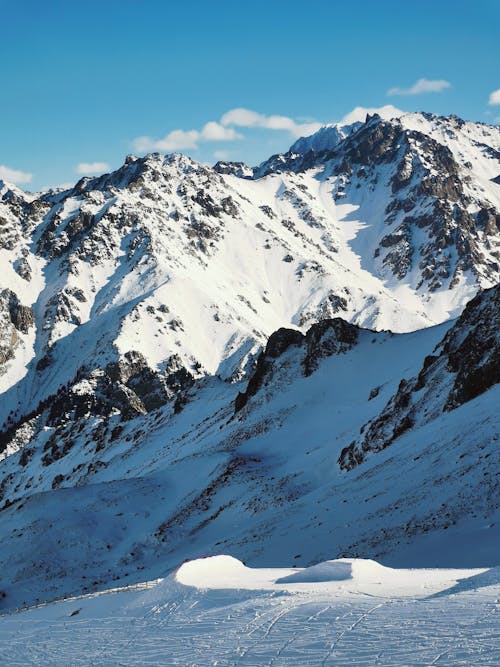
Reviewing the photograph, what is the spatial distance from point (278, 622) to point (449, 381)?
24604 mm

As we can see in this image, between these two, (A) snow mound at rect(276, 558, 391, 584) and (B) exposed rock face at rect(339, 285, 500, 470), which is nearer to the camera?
(A) snow mound at rect(276, 558, 391, 584)

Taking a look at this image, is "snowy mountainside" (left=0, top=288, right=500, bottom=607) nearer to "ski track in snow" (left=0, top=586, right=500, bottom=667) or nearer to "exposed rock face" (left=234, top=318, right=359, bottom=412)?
"exposed rock face" (left=234, top=318, right=359, bottom=412)

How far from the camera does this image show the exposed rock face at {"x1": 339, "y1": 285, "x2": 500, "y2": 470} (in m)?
31.4

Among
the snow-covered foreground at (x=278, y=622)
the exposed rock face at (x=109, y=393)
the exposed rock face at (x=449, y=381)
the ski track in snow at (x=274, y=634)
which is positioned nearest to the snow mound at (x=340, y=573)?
the snow-covered foreground at (x=278, y=622)

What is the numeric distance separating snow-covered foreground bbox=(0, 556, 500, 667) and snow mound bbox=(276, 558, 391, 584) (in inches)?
1.3

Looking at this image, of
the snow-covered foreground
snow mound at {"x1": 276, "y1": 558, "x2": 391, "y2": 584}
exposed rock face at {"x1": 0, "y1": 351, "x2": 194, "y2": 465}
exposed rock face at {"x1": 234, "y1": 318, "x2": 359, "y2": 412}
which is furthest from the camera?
exposed rock face at {"x1": 0, "y1": 351, "x2": 194, "y2": 465}

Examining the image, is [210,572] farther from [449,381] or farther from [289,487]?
[449,381]

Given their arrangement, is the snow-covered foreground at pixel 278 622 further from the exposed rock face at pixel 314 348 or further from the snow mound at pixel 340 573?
the exposed rock face at pixel 314 348

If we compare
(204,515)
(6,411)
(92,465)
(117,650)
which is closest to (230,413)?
(92,465)

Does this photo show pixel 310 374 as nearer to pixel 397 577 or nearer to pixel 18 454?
pixel 397 577

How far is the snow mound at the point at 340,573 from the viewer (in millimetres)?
15555

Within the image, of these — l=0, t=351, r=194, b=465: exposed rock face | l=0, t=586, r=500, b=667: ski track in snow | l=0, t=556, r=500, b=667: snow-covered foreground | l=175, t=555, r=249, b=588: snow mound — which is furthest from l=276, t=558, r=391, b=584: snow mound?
l=0, t=351, r=194, b=465: exposed rock face

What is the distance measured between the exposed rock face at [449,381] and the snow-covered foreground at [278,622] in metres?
16.5

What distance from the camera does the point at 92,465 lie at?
7344 centimetres
